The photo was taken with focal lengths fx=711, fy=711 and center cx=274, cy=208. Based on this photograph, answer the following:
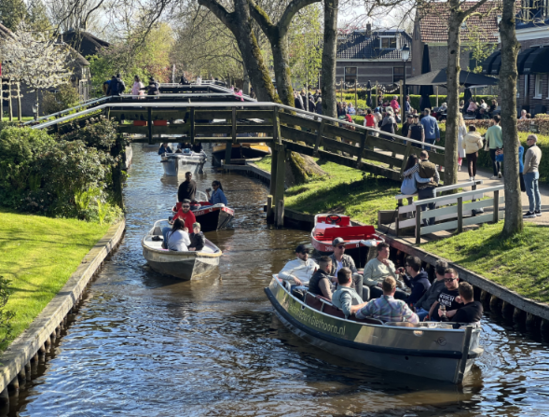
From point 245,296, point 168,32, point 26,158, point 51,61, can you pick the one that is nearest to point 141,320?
point 245,296

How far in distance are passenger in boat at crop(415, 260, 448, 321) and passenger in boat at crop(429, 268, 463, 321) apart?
0.16m

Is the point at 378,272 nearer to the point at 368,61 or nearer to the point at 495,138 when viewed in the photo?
the point at 495,138

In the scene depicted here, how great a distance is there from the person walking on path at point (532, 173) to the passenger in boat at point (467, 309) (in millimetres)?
7278

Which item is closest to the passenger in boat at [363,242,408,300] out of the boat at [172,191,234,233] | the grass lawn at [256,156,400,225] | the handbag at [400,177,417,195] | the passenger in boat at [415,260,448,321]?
the passenger in boat at [415,260,448,321]

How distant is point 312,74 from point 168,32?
4833 centimetres

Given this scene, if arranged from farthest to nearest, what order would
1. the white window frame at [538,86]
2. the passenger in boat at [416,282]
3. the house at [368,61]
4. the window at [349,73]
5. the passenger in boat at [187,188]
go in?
the window at [349,73]
the house at [368,61]
the white window frame at [538,86]
the passenger in boat at [187,188]
the passenger in boat at [416,282]

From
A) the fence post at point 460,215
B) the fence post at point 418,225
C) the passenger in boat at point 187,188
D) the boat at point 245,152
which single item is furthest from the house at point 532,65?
the fence post at point 418,225

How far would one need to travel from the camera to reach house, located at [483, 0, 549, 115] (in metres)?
37.2

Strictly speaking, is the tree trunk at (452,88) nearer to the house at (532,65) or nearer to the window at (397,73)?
the house at (532,65)

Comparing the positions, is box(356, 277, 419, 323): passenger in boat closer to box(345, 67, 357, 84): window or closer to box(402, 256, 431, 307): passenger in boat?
box(402, 256, 431, 307): passenger in boat

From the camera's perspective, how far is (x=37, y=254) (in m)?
16.4

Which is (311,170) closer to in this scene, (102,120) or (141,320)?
(102,120)

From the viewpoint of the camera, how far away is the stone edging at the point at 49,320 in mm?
10227

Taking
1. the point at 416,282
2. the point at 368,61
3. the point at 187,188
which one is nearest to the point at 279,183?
the point at 187,188
